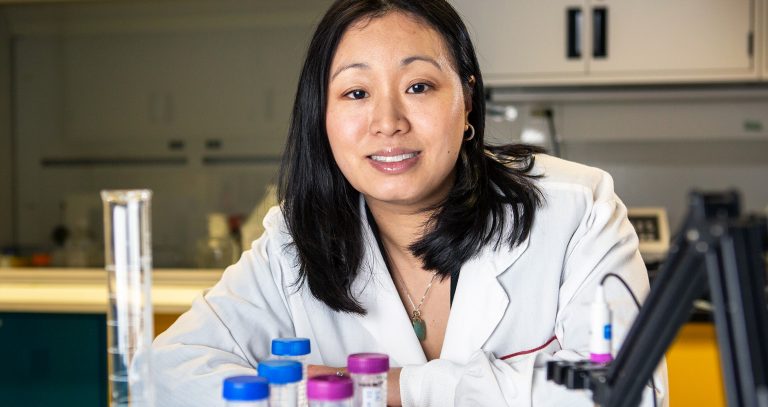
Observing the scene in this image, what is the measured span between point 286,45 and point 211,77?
0.39 m

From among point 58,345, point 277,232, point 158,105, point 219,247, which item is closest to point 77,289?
point 58,345

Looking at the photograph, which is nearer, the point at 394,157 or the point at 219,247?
the point at 394,157

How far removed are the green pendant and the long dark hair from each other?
90 mm

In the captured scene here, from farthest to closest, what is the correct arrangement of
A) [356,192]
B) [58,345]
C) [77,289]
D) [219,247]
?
[219,247] → [77,289] → [58,345] → [356,192]

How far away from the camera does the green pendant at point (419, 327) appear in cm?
150

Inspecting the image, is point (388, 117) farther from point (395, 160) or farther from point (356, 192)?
point (356, 192)

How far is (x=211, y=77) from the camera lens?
13.6 ft

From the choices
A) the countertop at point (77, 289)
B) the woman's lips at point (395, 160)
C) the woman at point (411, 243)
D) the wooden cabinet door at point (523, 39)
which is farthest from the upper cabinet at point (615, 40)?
the woman's lips at point (395, 160)

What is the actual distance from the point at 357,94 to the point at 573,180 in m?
0.39

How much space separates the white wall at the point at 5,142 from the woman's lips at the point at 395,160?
334 cm

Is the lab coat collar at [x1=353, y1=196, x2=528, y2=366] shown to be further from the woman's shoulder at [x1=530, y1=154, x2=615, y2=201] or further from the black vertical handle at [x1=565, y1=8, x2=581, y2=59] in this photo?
the black vertical handle at [x1=565, y1=8, x2=581, y2=59]

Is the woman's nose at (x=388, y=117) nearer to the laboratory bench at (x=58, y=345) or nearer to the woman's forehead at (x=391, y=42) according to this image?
the woman's forehead at (x=391, y=42)

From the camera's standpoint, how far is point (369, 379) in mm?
944

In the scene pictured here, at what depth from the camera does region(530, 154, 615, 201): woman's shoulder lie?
147 centimetres
